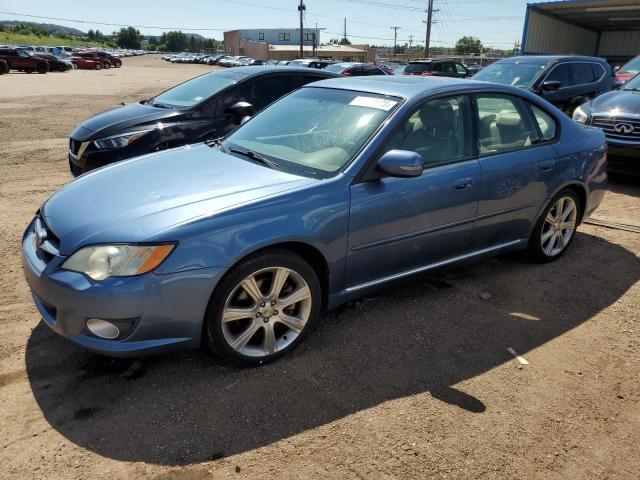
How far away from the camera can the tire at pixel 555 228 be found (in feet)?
14.5

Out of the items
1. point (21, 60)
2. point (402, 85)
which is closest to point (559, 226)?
point (402, 85)

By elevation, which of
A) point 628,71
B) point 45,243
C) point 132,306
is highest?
point 628,71

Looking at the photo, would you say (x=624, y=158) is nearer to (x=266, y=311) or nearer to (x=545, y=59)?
(x=545, y=59)

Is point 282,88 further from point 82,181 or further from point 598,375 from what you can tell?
point 598,375

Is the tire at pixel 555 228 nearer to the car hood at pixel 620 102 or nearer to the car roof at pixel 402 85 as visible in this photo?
the car roof at pixel 402 85

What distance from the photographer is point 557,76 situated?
962 centimetres

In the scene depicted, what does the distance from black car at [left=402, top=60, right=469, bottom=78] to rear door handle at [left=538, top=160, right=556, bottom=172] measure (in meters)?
14.6

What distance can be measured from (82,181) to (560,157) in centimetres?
374

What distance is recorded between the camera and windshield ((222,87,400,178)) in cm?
331

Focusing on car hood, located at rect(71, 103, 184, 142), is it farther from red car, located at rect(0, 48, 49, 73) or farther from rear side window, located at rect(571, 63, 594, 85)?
red car, located at rect(0, 48, 49, 73)

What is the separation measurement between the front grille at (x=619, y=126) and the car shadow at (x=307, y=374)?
142 inches

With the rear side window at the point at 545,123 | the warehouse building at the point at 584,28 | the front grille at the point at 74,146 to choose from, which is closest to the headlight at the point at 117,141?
the front grille at the point at 74,146

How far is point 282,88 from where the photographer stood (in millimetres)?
6465

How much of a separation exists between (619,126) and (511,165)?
3.99 m
